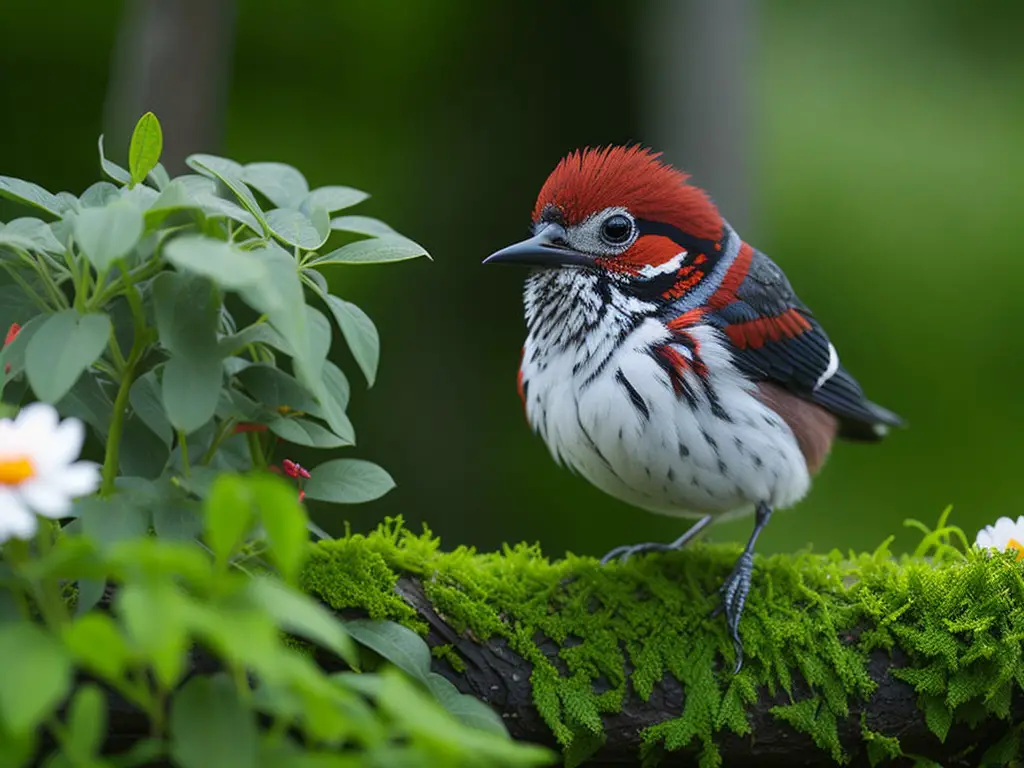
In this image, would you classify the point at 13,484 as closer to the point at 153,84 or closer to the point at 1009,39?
the point at 153,84

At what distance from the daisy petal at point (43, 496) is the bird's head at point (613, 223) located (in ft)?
3.62

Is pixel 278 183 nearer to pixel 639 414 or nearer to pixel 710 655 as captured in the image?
pixel 639 414

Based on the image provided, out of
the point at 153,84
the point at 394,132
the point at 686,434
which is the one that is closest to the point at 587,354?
the point at 686,434

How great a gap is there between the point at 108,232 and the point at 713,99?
3.35 metres

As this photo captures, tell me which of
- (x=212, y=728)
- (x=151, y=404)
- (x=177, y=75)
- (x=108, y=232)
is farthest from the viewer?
(x=177, y=75)

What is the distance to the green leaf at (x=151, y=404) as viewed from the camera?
59.2 inches

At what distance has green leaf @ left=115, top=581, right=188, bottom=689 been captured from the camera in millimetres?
875

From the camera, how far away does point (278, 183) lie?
5.89ft

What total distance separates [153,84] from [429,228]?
208 cm

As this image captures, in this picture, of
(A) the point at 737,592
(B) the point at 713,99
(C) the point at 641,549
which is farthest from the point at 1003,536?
(B) the point at 713,99

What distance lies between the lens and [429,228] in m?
5.36

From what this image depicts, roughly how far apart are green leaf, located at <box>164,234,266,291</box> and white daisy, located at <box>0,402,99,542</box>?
0.19 m

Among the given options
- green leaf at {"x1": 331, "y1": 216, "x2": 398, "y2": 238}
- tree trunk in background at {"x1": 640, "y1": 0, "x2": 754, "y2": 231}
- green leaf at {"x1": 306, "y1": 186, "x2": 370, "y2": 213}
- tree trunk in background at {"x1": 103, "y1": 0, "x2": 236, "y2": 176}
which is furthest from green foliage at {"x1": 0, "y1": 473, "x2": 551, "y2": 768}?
tree trunk in background at {"x1": 640, "y1": 0, "x2": 754, "y2": 231}

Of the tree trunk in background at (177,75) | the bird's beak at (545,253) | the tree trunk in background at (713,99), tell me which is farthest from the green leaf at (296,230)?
the tree trunk in background at (713,99)
